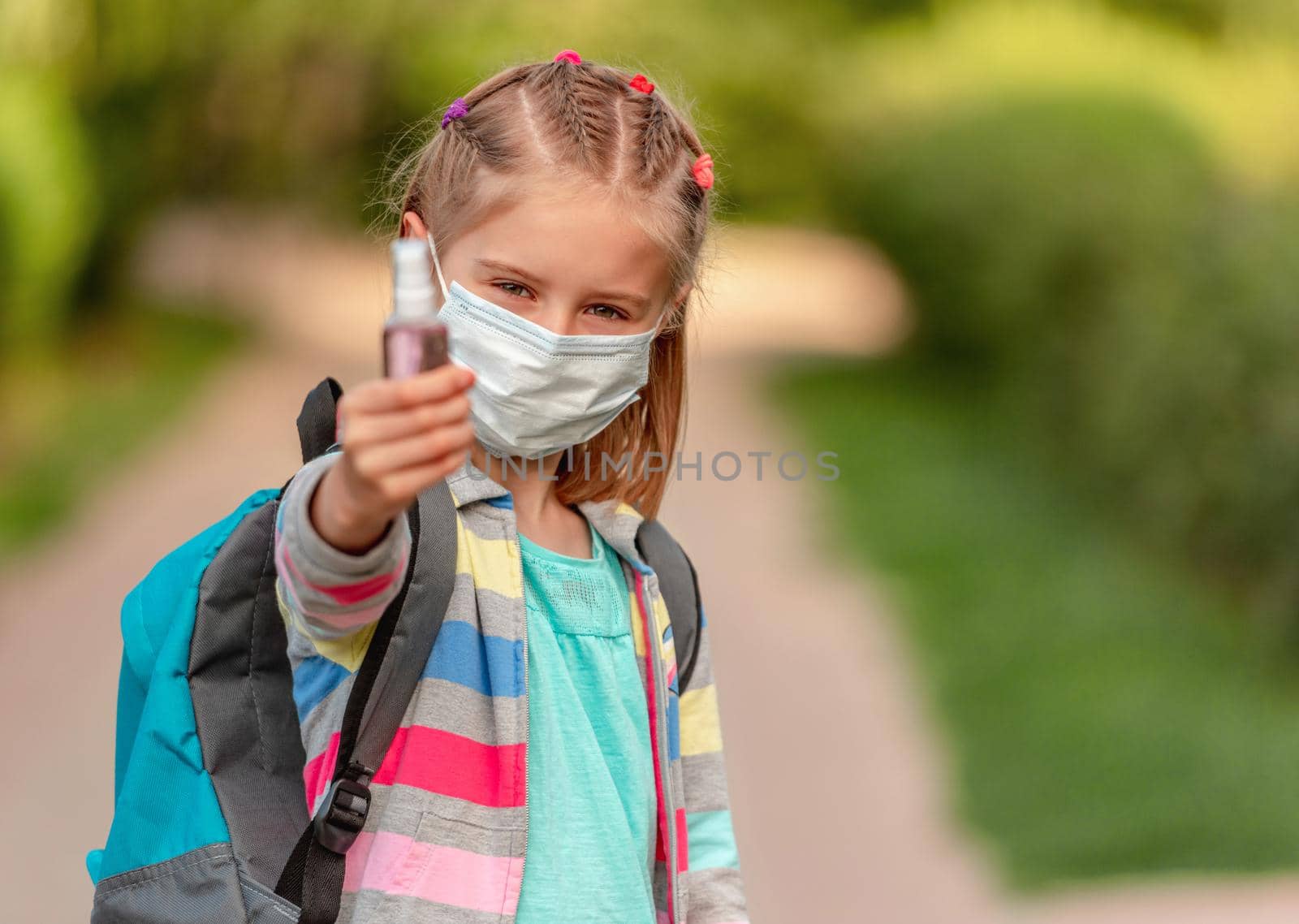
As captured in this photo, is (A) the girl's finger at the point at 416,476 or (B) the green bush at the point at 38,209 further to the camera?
(B) the green bush at the point at 38,209

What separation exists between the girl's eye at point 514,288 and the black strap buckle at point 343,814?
0.67 meters

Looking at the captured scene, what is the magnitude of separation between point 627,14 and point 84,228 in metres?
4.68

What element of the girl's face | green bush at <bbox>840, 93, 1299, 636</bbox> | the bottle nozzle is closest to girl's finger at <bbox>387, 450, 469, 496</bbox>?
the bottle nozzle

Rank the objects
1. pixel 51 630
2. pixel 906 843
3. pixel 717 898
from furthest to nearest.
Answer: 1. pixel 51 630
2. pixel 906 843
3. pixel 717 898

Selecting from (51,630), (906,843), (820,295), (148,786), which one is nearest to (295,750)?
(148,786)

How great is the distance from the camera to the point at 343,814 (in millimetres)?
1644

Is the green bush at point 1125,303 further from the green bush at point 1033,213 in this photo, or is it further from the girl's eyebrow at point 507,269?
the girl's eyebrow at point 507,269

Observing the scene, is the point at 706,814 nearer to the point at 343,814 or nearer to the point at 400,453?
the point at 343,814

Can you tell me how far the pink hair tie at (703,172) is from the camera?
2227mm

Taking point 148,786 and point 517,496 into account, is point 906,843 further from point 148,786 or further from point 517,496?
point 148,786

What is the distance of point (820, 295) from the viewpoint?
15469 millimetres

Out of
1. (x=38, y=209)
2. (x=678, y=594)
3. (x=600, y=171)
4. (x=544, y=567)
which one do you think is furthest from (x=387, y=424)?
(x=38, y=209)

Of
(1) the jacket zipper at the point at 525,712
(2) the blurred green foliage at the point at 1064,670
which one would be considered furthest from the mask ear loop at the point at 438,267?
(2) the blurred green foliage at the point at 1064,670

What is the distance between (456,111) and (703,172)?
375 millimetres
